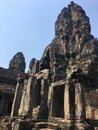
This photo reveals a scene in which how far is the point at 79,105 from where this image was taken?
436 inches

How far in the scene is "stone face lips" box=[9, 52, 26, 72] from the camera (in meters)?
51.0

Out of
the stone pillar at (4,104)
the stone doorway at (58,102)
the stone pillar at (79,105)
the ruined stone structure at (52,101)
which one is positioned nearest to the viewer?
the stone pillar at (79,105)

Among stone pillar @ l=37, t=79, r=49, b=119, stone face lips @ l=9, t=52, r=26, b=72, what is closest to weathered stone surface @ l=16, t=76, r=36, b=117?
stone pillar @ l=37, t=79, r=49, b=119

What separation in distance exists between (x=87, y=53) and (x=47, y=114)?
26.9m

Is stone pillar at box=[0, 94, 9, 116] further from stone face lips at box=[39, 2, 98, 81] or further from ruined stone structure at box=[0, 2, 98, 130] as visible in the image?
stone face lips at box=[39, 2, 98, 81]

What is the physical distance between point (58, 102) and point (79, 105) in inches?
124

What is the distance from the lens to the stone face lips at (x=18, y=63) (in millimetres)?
50991

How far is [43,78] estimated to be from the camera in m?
15.6

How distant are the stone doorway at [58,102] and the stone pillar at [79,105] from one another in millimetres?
2352

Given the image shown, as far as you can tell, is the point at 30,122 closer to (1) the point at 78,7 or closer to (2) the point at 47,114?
(2) the point at 47,114

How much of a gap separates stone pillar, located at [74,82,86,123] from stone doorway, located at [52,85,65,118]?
235cm

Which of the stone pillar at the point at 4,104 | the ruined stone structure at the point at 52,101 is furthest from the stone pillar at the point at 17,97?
the stone pillar at the point at 4,104

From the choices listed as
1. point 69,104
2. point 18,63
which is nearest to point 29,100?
point 69,104

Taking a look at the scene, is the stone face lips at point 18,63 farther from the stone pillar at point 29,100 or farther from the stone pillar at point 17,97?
the stone pillar at point 29,100
